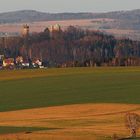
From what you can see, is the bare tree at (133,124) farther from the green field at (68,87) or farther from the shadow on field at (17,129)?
the green field at (68,87)

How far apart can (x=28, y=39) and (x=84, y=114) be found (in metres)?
109

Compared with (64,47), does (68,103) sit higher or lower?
higher

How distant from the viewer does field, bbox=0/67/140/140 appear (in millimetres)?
31922

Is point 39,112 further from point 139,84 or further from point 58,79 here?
point 58,79

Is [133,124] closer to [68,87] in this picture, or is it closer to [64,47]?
[68,87]

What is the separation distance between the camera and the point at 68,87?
59.9 meters

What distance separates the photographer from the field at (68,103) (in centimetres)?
3192

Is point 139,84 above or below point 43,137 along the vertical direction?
below

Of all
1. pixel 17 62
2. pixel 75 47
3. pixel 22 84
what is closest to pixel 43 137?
pixel 22 84

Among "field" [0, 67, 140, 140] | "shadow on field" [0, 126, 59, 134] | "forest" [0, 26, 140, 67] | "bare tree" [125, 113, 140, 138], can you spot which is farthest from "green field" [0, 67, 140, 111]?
"forest" [0, 26, 140, 67]

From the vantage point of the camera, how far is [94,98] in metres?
50.8

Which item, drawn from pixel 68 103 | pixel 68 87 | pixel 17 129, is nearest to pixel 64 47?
pixel 68 87

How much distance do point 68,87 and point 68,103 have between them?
1172cm

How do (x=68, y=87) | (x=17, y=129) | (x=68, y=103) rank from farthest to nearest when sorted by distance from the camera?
(x=68, y=87)
(x=68, y=103)
(x=17, y=129)
